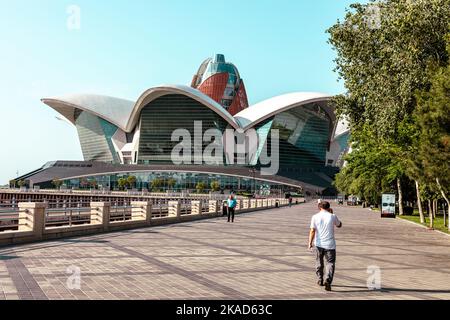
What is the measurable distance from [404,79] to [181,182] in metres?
103

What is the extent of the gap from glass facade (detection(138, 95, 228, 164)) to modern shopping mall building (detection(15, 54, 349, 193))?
0.84 ft

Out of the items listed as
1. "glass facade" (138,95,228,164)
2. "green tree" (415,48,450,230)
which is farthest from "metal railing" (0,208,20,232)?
"glass facade" (138,95,228,164)

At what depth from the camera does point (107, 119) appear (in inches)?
5354

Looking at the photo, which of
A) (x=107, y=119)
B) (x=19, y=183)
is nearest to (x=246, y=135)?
(x=107, y=119)

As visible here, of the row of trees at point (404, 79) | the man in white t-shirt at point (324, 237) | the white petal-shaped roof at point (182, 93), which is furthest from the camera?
the white petal-shaped roof at point (182, 93)

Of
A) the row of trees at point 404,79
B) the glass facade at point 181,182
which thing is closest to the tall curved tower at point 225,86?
the glass facade at point 181,182

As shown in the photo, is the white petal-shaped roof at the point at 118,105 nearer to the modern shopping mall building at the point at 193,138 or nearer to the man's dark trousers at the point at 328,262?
the modern shopping mall building at the point at 193,138

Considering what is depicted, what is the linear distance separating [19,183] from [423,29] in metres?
117

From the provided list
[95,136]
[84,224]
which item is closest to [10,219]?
[84,224]

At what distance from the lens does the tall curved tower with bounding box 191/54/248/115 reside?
174250 mm

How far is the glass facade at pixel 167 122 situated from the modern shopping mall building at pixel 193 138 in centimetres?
26

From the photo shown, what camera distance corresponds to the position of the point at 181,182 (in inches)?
4951

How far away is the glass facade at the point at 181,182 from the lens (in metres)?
123
